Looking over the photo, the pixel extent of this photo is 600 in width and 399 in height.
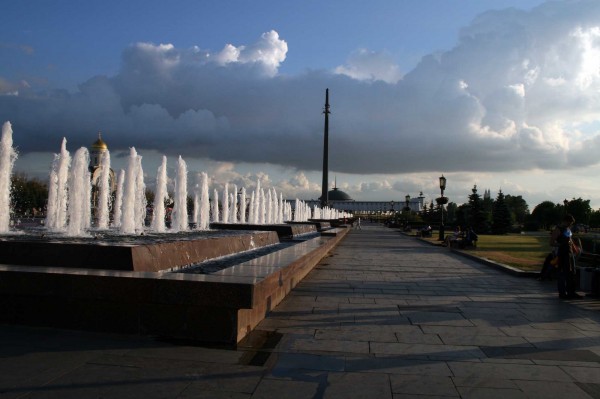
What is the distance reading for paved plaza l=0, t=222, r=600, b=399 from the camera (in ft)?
13.0

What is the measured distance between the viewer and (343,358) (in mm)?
4926

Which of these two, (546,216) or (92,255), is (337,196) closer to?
(546,216)

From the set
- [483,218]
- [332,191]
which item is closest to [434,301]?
[483,218]

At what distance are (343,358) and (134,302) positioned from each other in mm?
2240

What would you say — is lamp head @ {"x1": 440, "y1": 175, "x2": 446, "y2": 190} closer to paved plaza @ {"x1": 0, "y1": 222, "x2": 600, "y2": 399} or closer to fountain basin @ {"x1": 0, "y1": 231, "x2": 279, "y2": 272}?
paved plaza @ {"x1": 0, "y1": 222, "x2": 600, "y2": 399}

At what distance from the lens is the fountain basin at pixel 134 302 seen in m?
5.11

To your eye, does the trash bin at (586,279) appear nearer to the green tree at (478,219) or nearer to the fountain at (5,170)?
the fountain at (5,170)

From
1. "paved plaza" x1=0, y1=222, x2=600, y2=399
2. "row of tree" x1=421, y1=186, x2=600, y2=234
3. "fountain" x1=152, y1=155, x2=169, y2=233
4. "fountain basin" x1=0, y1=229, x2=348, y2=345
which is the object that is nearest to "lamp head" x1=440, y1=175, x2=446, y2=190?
"row of tree" x1=421, y1=186, x2=600, y2=234

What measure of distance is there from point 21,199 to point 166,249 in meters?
60.4

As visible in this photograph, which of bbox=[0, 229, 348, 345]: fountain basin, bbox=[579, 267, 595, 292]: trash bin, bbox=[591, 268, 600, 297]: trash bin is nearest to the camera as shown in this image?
bbox=[0, 229, 348, 345]: fountain basin

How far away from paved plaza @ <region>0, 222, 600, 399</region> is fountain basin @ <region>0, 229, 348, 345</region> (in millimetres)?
172

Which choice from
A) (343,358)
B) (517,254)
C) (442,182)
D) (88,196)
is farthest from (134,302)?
(442,182)

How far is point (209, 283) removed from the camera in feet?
16.8

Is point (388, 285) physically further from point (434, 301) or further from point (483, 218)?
point (483, 218)
